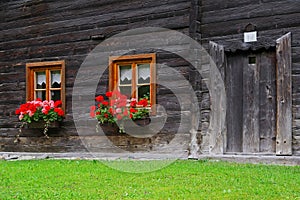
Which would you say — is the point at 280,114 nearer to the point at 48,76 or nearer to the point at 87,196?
the point at 87,196

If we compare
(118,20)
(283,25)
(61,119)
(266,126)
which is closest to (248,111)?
(266,126)

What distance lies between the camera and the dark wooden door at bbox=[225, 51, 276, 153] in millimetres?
9016

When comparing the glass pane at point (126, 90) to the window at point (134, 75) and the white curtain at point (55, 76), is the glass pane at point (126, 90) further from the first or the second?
the white curtain at point (55, 76)

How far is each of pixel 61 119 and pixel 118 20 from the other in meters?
2.34

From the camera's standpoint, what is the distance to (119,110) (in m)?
9.91

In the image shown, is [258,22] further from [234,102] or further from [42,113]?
[42,113]

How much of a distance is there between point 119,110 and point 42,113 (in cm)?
193

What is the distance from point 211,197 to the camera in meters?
5.68

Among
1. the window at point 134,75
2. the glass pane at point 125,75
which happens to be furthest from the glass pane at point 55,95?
the glass pane at point 125,75

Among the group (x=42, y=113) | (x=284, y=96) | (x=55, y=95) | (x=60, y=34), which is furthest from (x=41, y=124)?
(x=284, y=96)

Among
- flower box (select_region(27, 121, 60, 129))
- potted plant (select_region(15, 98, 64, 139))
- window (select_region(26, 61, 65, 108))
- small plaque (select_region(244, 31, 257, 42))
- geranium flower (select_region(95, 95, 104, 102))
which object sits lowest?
flower box (select_region(27, 121, 60, 129))

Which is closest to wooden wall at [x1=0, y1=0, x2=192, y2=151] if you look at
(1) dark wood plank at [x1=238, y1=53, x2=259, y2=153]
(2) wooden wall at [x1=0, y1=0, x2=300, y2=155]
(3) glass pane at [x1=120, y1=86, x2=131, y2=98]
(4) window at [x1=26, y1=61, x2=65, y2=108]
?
(2) wooden wall at [x1=0, y1=0, x2=300, y2=155]

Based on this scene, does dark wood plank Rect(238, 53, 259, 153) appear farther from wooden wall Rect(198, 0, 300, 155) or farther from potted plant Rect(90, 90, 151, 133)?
potted plant Rect(90, 90, 151, 133)

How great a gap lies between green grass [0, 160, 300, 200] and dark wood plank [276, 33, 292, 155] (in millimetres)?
840
